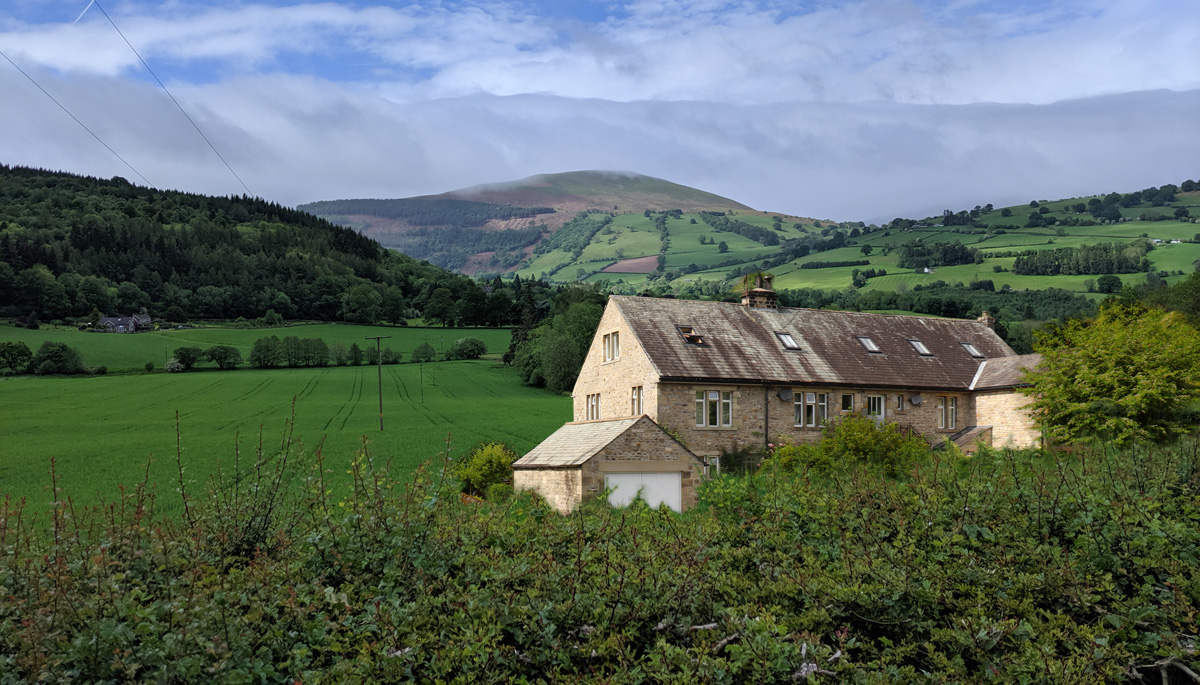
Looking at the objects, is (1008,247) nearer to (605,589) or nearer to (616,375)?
(616,375)

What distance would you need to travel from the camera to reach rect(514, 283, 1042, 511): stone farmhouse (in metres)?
33.1

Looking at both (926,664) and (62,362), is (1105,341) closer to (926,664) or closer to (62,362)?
(926,664)

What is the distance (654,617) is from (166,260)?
12786 centimetres

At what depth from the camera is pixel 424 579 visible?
5422mm

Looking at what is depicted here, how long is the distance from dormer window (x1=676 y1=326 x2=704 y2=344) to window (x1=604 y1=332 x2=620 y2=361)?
2.87m

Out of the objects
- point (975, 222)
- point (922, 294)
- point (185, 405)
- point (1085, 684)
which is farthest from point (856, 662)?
point (975, 222)

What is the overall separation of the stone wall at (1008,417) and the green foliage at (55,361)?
76.7 meters

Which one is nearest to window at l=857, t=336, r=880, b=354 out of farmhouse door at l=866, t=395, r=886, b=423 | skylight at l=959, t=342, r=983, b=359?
farmhouse door at l=866, t=395, r=886, b=423

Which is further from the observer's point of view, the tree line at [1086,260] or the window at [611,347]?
the tree line at [1086,260]

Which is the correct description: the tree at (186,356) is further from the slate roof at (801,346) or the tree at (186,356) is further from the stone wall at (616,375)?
the slate roof at (801,346)

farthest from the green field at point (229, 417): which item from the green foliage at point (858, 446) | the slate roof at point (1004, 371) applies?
the slate roof at point (1004, 371)

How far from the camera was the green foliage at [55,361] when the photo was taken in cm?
7619

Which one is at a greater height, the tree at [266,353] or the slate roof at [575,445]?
the tree at [266,353]

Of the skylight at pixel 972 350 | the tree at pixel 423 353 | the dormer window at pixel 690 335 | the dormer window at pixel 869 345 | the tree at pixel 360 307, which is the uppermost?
the tree at pixel 360 307
